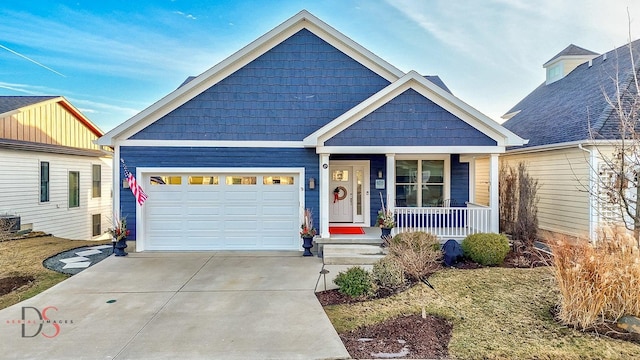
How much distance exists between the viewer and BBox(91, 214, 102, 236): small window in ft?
58.8

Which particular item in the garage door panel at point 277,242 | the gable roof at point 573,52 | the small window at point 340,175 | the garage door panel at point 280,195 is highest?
the gable roof at point 573,52

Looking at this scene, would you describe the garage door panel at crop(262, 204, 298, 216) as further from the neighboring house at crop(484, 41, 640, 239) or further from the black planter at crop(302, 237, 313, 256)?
the neighboring house at crop(484, 41, 640, 239)

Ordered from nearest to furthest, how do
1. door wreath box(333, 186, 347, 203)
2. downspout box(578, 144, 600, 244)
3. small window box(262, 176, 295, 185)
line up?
downspout box(578, 144, 600, 244), small window box(262, 176, 295, 185), door wreath box(333, 186, 347, 203)

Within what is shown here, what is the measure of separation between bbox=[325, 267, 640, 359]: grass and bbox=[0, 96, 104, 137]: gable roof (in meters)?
15.3

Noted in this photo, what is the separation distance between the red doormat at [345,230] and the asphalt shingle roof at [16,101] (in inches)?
517

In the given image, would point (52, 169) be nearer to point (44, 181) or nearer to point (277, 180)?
point (44, 181)

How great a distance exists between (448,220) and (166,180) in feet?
27.2

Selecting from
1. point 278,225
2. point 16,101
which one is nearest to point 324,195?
point 278,225

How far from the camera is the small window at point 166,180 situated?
10.5 meters

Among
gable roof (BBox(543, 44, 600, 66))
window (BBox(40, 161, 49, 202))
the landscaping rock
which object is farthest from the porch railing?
window (BBox(40, 161, 49, 202))

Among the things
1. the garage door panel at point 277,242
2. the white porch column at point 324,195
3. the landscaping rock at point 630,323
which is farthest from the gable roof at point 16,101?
the landscaping rock at point 630,323

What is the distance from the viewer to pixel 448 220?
10.5m

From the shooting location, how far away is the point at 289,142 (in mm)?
10609

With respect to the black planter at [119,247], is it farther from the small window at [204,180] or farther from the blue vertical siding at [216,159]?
the small window at [204,180]
